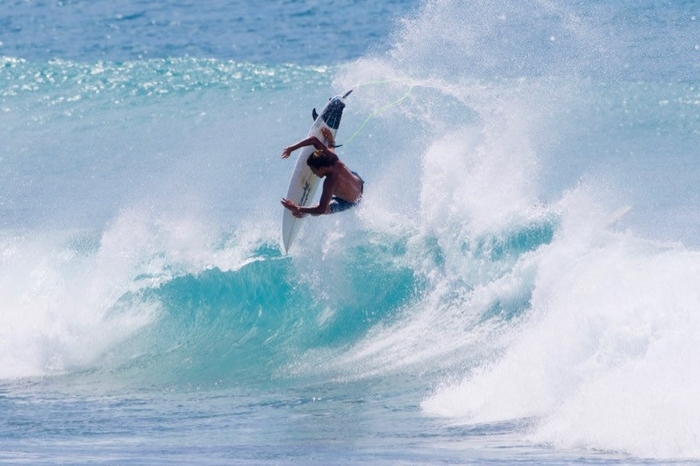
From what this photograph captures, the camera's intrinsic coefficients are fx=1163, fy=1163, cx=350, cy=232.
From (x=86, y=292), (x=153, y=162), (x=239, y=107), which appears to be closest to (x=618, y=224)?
(x=86, y=292)

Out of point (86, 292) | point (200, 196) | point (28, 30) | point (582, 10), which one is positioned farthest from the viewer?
point (28, 30)

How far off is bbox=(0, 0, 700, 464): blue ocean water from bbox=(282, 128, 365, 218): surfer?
128 cm

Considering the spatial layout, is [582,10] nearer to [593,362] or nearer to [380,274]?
[380,274]

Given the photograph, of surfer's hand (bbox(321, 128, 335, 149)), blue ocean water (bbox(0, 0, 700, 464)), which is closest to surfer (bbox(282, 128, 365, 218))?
surfer's hand (bbox(321, 128, 335, 149))

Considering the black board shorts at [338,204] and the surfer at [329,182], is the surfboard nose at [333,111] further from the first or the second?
the black board shorts at [338,204]

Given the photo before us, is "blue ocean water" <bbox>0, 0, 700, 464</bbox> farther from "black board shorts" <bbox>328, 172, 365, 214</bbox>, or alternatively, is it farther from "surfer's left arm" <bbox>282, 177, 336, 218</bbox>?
"surfer's left arm" <bbox>282, 177, 336, 218</bbox>

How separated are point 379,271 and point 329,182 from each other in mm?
2035

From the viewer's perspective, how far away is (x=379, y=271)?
12.8 metres

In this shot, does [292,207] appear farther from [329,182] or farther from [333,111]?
[333,111]

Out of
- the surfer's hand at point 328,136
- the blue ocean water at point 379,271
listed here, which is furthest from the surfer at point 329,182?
the blue ocean water at point 379,271

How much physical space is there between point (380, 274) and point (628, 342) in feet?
14.0

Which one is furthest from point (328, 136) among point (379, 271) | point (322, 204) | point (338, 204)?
point (379, 271)

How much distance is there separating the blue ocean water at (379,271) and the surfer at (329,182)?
4.22 ft

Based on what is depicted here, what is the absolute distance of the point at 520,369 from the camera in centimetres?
988
